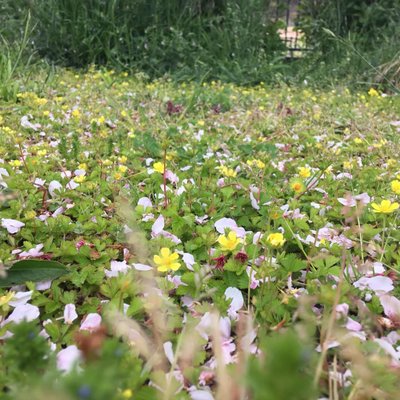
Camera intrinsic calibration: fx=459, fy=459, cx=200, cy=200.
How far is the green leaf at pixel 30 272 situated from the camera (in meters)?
1.17

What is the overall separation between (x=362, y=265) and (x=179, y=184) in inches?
35.1

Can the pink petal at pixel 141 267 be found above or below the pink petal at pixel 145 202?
above

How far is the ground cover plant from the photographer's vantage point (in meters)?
0.65

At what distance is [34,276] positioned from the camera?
1.17 metres

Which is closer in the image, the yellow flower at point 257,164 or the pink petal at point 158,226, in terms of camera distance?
the pink petal at point 158,226

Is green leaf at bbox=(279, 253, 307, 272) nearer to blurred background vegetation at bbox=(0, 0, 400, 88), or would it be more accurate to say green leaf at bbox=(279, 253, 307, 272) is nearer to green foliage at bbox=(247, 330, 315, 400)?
green foliage at bbox=(247, 330, 315, 400)

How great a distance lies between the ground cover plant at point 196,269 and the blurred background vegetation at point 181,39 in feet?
9.58

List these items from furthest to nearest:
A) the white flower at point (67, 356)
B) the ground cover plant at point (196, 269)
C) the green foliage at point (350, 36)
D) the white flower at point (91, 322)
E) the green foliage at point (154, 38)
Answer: the green foliage at point (154, 38), the green foliage at point (350, 36), the white flower at point (91, 322), the white flower at point (67, 356), the ground cover plant at point (196, 269)

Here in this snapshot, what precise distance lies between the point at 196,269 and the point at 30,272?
426 mm

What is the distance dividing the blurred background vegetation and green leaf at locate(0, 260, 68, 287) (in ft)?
14.2

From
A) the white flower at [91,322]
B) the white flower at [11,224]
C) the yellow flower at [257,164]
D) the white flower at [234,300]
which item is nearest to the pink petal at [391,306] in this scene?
the white flower at [234,300]

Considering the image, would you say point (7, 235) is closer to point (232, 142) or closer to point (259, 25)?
point (232, 142)

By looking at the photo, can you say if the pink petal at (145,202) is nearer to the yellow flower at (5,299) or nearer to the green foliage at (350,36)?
the yellow flower at (5,299)

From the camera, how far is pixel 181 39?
555 cm
